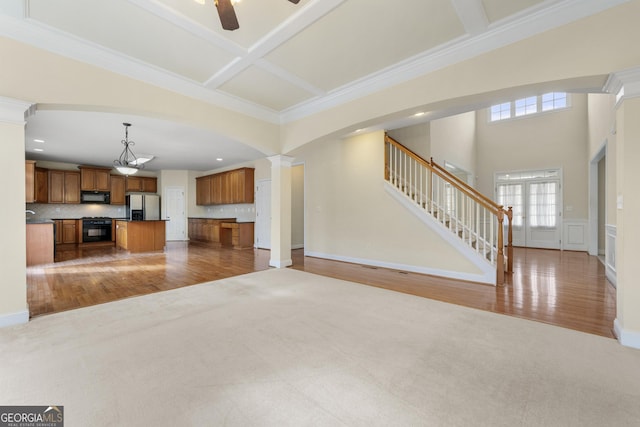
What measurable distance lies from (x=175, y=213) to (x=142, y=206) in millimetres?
1084

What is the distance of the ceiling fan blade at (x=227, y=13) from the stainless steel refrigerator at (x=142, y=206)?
9.48m

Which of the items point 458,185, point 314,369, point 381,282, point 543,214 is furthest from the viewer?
point 543,214

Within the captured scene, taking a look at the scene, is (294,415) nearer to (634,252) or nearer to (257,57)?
(634,252)

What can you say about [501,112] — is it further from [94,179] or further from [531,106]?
[94,179]

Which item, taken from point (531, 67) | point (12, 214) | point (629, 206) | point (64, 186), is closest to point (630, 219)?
point (629, 206)

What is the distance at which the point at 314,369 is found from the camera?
1.85m

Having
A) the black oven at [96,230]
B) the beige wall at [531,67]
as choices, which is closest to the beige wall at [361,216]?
the beige wall at [531,67]

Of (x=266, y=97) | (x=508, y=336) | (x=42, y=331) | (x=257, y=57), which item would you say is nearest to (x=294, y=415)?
(x=508, y=336)

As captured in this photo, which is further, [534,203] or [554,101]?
[534,203]

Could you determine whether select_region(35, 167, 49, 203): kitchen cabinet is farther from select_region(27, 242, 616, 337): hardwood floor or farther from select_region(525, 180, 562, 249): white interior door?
select_region(525, 180, 562, 249): white interior door

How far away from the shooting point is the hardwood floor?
3.02 metres

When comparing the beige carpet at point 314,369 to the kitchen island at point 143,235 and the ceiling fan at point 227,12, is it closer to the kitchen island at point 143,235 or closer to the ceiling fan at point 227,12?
the ceiling fan at point 227,12

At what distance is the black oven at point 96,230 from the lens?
8.48 m

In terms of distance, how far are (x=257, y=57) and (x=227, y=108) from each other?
4.45 ft
